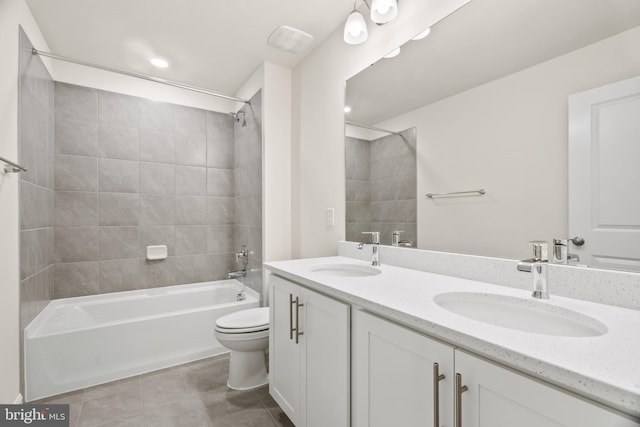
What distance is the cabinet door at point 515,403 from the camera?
517 mm

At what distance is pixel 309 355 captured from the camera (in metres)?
1.36

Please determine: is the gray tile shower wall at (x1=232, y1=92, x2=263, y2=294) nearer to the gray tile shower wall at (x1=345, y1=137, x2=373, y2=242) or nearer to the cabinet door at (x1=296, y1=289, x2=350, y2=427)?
the gray tile shower wall at (x1=345, y1=137, x2=373, y2=242)

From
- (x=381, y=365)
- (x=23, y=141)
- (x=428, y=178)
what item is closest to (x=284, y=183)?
(x=428, y=178)

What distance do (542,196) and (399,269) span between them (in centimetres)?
72

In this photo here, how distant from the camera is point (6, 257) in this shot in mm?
1591

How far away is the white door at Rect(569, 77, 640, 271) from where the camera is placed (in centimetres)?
89

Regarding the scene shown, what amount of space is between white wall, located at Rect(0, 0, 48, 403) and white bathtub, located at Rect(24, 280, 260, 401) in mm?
196

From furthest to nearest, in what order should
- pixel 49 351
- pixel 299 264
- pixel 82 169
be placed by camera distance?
pixel 82 169 → pixel 49 351 → pixel 299 264

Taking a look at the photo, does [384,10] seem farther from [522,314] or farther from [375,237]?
[522,314]

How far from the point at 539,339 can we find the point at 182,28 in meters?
2.66

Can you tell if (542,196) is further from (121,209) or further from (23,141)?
(121,209)

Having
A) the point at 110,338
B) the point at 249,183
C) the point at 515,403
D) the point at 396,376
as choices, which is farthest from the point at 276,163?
the point at 515,403

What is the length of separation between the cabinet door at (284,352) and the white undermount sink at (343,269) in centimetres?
23

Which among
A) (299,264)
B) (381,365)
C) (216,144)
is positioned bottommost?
(381,365)
